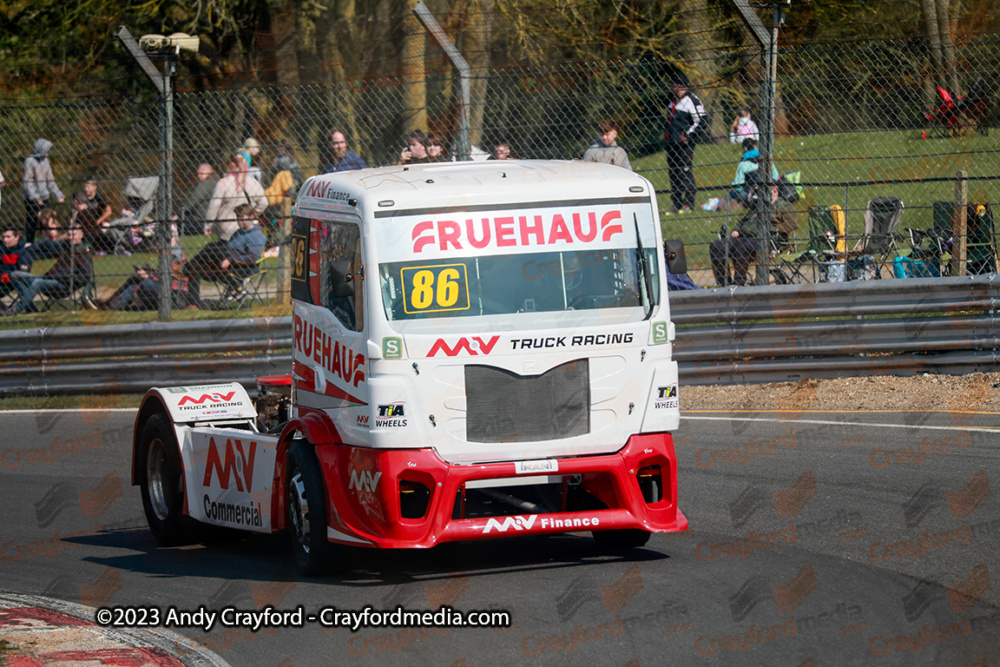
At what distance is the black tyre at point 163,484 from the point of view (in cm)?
877

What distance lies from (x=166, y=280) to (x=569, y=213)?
8.22m

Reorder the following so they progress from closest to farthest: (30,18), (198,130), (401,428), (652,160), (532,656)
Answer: (532,656) → (401,428) → (652,160) → (198,130) → (30,18)

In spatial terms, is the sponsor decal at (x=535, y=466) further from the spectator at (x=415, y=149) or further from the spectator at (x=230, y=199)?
the spectator at (x=230, y=199)

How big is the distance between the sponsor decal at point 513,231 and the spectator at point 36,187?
10.4 meters

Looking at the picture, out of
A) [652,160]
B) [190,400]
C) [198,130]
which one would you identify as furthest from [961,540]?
[198,130]

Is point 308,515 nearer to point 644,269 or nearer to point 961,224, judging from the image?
point 644,269

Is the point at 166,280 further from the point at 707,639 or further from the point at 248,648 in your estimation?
the point at 707,639

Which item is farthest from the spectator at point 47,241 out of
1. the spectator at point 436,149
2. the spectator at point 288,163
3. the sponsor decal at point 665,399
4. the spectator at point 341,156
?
the sponsor decal at point 665,399

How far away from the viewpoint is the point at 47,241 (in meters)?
16.7

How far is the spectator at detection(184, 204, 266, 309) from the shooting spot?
1528cm

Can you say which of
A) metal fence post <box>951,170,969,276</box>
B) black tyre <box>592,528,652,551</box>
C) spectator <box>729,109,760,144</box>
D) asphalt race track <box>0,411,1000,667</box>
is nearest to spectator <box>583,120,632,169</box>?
spectator <box>729,109,760,144</box>

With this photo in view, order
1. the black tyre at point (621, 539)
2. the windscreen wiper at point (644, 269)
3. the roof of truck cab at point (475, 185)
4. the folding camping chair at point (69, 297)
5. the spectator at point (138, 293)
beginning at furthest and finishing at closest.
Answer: the folding camping chair at point (69, 297) → the spectator at point (138, 293) → the black tyre at point (621, 539) → the windscreen wiper at point (644, 269) → the roof of truck cab at point (475, 185)

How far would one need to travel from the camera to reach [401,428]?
7.02m

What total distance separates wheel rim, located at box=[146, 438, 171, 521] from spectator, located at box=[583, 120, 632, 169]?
6090 mm
